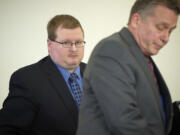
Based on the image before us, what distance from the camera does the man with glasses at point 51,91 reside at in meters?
1.14

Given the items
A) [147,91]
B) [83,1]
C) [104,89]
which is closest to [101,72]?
[104,89]

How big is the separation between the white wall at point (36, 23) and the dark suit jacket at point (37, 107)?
100 cm

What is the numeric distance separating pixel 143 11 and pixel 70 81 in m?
0.71

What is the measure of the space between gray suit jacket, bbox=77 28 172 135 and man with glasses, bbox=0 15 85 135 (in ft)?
1.38

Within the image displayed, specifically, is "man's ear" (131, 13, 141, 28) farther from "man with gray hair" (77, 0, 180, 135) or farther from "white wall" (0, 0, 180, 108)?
"white wall" (0, 0, 180, 108)

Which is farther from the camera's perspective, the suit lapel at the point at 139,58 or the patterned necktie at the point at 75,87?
the patterned necktie at the point at 75,87

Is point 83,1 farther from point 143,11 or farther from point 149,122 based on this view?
point 149,122

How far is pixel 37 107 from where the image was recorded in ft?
3.89

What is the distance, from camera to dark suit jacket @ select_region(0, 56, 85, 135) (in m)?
1.13

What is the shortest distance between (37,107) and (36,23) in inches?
49.6

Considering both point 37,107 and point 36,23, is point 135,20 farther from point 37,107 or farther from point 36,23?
point 36,23

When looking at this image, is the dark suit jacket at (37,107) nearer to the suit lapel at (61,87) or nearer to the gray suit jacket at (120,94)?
the suit lapel at (61,87)

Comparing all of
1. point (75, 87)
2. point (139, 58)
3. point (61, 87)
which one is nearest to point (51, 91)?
point (61, 87)

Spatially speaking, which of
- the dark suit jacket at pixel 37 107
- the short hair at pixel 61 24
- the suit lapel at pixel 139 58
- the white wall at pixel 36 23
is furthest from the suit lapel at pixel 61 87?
the white wall at pixel 36 23
